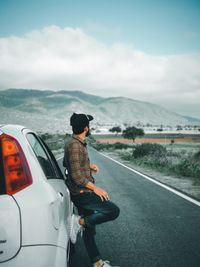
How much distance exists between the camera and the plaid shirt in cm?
356

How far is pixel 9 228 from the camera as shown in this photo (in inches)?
85.0

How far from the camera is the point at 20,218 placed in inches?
87.3

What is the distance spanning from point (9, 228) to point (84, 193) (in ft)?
5.14

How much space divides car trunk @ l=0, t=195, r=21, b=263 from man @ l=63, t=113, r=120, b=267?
136 centimetres

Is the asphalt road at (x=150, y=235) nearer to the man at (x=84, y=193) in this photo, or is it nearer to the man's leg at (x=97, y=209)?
the man at (x=84, y=193)

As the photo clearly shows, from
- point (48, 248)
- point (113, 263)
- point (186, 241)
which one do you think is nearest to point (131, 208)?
point (186, 241)

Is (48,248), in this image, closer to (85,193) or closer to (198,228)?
(85,193)

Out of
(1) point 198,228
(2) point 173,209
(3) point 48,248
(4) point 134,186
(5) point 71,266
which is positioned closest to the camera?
(3) point 48,248

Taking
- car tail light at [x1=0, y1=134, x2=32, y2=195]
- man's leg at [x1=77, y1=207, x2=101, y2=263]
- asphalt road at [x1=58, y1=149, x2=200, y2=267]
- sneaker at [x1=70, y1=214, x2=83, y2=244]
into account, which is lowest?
asphalt road at [x1=58, y1=149, x2=200, y2=267]

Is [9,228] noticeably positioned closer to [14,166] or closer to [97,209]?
[14,166]

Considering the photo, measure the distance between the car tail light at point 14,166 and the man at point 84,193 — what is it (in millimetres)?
1197

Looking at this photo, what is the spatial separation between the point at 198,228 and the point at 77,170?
317cm

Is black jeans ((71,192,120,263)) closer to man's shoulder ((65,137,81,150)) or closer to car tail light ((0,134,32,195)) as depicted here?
man's shoulder ((65,137,81,150))

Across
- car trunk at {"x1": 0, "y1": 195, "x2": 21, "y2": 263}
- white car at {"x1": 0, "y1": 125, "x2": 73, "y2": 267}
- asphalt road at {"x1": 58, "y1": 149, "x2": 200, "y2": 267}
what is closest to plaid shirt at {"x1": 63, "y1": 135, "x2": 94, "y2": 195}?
white car at {"x1": 0, "y1": 125, "x2": 73, "y2": 267}
